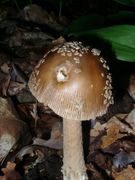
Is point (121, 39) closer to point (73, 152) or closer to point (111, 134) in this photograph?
point (111, 134)

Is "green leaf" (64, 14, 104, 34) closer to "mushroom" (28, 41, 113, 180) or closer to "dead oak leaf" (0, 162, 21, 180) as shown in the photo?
"mushroom" (28, 41, 113, 180)

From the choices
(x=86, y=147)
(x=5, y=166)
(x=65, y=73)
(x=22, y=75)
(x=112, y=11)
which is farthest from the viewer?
(x=112, y=11)

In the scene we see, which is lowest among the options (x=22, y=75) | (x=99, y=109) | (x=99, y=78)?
(x=22, y=75)

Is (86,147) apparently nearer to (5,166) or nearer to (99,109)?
(5,166)

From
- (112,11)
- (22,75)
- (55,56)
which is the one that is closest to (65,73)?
(55,56)

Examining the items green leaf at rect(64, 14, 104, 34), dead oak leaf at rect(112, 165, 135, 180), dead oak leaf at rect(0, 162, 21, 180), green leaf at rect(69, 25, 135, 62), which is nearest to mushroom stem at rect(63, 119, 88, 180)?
dead oak leaf at rect(112, 165, 135, 180)

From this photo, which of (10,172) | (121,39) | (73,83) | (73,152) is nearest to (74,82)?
(73,83)
